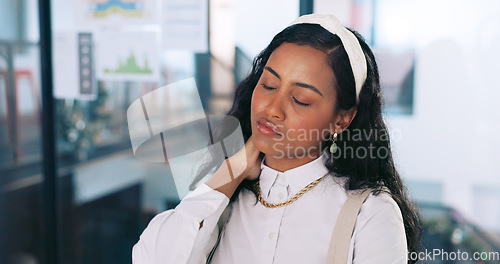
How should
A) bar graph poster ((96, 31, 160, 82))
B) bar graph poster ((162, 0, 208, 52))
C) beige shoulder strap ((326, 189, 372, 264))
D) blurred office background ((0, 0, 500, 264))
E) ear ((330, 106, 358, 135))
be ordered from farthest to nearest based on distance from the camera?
1. bar graph poster ((96, 31, 160, 82))
2. bar graph poster ((162, 0, 208, 52))
3. blurred office background ((0, 0, 500, 264))
4. ear ((330, 106, 358, 135))
5. beige shoulder strap ((326, 189, 372, 264))

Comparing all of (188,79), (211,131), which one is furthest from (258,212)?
(188,79)

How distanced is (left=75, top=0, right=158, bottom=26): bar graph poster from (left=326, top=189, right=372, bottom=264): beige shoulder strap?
172cm

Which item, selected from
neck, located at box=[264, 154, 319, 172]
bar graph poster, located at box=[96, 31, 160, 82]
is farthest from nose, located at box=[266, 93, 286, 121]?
bar graph poster, located at box=[96, 31, 160, 82]

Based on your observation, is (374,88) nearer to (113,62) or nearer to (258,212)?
(258,212)

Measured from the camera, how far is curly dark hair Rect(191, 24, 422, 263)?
114 centimetres

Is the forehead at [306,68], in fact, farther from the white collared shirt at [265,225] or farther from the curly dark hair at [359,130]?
the white collared shirt at [265,225]

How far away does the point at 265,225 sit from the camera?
120 cm

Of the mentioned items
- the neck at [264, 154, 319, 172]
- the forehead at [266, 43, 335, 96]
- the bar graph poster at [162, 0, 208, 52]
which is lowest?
the neck at [264, 154, 319, 172]

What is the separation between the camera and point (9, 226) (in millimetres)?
2826

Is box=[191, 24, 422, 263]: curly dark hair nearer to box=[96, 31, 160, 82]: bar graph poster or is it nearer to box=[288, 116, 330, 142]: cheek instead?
box=[288, 116, 330, 142]: cheek

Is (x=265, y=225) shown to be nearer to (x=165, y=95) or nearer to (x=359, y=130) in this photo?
(x=359, y=130)

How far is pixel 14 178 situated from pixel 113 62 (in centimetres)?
98

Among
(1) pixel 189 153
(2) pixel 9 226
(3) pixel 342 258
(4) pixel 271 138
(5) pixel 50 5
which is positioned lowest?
(2) pixel 9 226

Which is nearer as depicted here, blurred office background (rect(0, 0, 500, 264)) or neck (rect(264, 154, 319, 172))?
neck (rect(264, 154, 319, 172))
